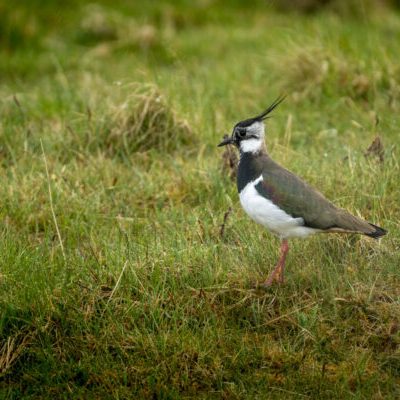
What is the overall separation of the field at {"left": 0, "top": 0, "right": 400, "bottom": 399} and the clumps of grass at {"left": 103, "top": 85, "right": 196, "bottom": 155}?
0.05 feet

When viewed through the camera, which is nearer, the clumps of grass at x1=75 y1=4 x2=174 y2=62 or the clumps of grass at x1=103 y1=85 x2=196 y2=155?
the clumps of grass at x1=103 y1=85 x2=196 y2=155

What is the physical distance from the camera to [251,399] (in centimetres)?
405

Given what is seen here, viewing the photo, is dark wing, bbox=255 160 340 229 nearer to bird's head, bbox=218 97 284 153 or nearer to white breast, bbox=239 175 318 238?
white breast, bbox=239 175 318 238

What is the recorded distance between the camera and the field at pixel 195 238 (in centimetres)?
421

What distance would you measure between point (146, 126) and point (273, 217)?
7.90 feet

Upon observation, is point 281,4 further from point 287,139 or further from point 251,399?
point 251,399

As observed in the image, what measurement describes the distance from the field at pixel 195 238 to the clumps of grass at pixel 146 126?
0.01 meters

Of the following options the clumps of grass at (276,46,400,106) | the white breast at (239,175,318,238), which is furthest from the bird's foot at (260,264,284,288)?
the clumps of grass at (276,46,400,106)

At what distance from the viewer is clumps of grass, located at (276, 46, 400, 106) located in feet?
23.8

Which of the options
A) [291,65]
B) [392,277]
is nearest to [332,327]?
[392,277]

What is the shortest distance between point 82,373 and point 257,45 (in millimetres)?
5812

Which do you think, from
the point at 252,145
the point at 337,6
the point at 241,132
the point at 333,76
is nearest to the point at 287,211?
the point at 252,145

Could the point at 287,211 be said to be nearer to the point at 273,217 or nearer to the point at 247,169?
A: the point at 273,217

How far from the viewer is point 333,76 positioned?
739 cm
